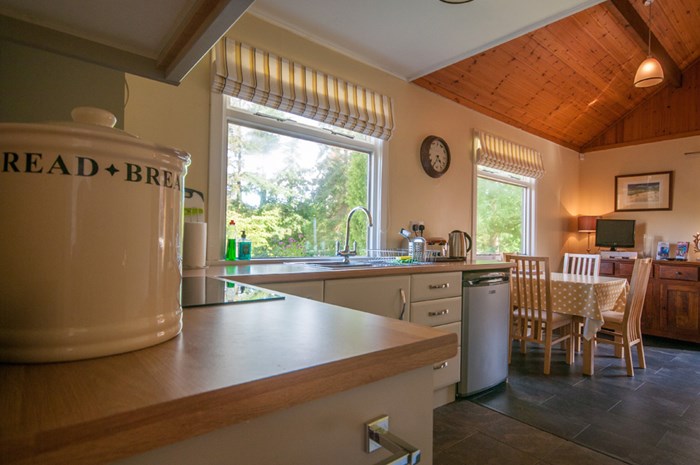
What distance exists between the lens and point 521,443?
1964 mm

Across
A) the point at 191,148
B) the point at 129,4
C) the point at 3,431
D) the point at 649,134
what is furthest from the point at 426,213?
the point at 649,134

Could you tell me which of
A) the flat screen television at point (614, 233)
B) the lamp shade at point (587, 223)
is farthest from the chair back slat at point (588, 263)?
the lamp shade at point (587, 223)

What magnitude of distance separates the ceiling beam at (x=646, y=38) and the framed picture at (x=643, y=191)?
3.77ft

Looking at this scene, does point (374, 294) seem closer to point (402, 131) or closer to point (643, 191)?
point (402, 131)

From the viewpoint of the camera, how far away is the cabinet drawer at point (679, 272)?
4.07m

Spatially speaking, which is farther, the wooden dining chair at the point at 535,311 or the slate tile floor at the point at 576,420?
the wooden dining chair at the point at 535,311

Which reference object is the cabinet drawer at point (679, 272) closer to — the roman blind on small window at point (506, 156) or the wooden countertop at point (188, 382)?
the roman blind on small window at point (506, 156)

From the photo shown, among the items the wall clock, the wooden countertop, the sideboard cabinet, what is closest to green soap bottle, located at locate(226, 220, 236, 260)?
the wooden countertop

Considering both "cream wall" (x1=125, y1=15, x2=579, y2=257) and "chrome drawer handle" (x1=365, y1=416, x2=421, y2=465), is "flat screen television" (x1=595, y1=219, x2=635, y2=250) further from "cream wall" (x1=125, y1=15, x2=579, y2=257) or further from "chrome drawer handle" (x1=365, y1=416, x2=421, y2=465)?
"chrome drawer handle" (x1=365, y1=416, x2=421, y2=465)

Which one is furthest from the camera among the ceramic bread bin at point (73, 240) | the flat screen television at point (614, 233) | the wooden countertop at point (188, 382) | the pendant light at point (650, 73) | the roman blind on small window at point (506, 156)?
the flat screen television at point (614, 233)

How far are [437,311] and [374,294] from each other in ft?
1.79

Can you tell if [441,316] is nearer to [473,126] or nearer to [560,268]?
[473,126]

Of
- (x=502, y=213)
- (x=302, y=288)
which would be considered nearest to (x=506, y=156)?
(x=502, y=213)

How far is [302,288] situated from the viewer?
173 cm
